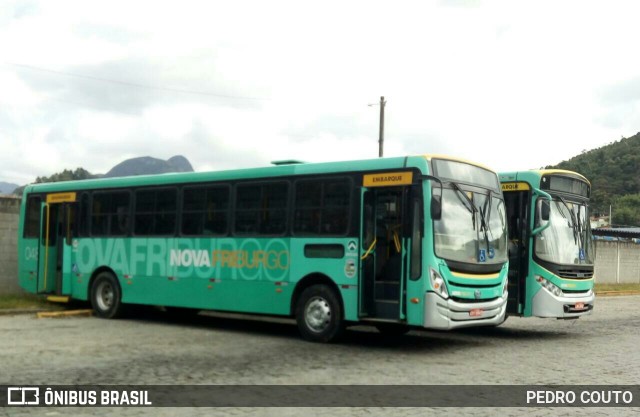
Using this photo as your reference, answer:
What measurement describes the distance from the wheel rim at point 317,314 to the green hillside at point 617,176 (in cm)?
7627

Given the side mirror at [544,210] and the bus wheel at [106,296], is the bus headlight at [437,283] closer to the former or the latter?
the side mirror at [544,210]

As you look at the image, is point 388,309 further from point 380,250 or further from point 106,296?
point 106,296

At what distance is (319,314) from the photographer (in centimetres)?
1345

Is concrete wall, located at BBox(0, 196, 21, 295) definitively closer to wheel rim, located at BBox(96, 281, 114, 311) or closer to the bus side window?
the bus side window

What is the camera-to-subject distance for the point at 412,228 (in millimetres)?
12383

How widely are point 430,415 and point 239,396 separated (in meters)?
2.05

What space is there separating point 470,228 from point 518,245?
2.96 m

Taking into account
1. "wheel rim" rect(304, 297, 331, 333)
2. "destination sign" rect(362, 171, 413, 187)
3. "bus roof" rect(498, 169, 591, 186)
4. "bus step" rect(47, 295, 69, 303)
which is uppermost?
"bus roof" rect(498, 169, 591, 186)

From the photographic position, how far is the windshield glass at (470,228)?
12500 mm

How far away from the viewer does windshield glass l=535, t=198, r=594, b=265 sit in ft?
50.2

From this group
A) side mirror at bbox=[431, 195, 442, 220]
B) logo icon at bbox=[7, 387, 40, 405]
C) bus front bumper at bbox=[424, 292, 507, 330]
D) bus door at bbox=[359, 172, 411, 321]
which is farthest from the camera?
bus door at bbox=[359, 172, 411, 321]

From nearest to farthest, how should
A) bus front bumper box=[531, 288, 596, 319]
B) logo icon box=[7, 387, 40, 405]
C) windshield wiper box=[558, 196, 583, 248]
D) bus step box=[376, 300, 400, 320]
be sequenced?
logo icon box=[7, 387, 40, 405] → bus step box=[376, 300, 400, 320] → bus front bumper box=[531, 288, 596, 319] → windshield wiper box=[558, 196, 583, 248]

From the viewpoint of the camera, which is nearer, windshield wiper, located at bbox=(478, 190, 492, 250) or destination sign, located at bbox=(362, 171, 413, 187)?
destination sign, located at bbox=(362, 171, 413, 187)

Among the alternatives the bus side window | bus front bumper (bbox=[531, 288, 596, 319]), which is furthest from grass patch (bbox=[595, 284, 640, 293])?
the bus side window
